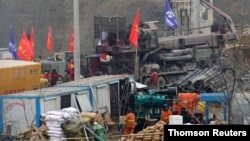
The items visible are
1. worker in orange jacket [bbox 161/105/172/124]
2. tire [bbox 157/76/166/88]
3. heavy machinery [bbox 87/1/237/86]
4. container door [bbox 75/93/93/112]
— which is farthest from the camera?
heavy machinery [bbox 87/1/237/86]

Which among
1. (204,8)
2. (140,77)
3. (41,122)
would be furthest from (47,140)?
(204,8)

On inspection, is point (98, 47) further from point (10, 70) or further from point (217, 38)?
point (10, 70)

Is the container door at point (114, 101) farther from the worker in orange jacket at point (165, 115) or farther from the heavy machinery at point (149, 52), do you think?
the heavy machinery at point (149, 52)

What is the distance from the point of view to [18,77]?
2245cm

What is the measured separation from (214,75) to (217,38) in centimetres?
843

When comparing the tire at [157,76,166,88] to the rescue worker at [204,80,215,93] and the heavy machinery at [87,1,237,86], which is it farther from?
the rescue worker at [204,80,215,93]

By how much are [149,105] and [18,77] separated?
4165mm

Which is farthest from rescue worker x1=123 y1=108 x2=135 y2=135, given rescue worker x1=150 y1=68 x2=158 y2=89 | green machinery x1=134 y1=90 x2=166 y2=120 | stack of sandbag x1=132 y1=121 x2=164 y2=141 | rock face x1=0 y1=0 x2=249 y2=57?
rock face x1=0 y1=0 x2=249 y2=57

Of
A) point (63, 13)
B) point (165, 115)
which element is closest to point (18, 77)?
point (165, 115)

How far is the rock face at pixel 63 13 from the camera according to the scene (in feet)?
202

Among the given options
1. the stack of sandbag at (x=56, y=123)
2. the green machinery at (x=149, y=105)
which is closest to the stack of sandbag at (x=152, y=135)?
the stack of sandbag at (x=56, y=123)

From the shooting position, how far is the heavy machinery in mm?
31656

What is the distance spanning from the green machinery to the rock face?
38534mm

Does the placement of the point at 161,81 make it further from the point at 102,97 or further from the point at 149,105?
the point at 102,97
